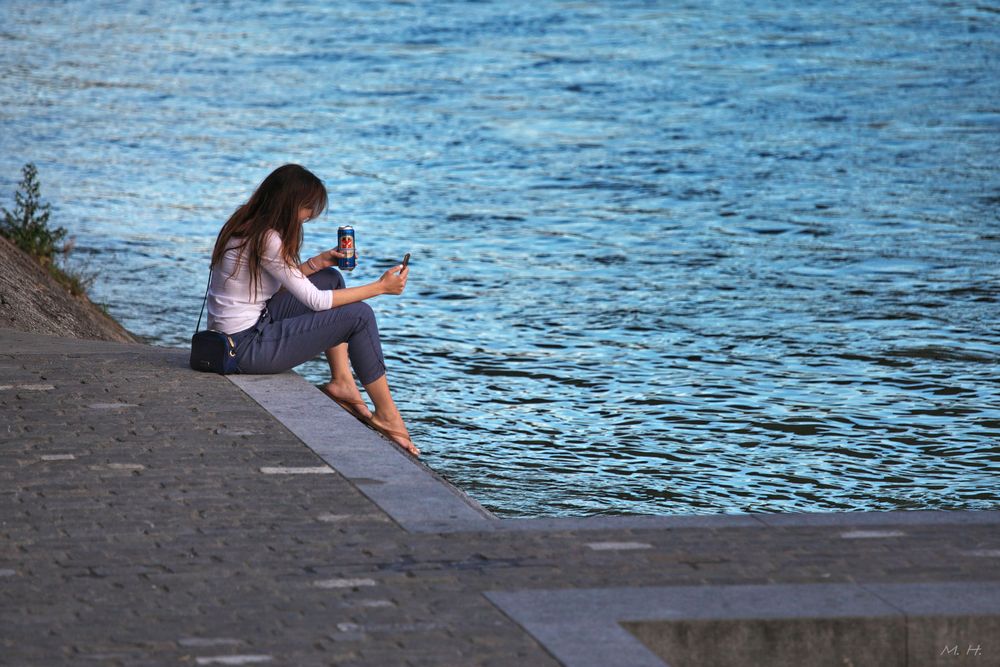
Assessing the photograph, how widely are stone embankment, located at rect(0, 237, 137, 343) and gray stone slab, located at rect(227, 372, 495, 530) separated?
2.02 m

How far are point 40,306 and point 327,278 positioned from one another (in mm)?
2486

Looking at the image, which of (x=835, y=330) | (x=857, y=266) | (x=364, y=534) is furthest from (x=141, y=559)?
(x=857, y=266)

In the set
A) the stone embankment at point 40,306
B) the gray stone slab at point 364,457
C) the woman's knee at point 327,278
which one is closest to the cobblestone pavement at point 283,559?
the gray stone slab at point 364,457

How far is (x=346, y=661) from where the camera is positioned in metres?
4.37

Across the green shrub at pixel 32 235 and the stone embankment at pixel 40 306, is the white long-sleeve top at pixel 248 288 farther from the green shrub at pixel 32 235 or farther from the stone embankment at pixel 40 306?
the green shrub at pixel 32 235

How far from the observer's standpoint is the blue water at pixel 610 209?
862 centimetres

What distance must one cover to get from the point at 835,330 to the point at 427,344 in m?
2.75

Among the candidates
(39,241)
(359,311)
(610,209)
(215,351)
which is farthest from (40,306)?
(610,209)

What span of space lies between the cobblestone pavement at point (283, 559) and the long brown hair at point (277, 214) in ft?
3.49

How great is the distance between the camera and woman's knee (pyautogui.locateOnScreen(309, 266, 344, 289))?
7926 mm

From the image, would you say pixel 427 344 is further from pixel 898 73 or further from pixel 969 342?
pixel 898 73

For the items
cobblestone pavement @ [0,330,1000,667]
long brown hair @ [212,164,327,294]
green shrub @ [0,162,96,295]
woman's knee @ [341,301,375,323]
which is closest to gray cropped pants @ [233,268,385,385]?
woman's knee @ [341,301,375,323]

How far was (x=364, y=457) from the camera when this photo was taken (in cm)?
647

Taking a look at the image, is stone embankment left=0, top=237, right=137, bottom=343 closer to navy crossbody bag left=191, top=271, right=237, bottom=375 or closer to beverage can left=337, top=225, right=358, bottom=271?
navy crossbody bag left=191, top=271, right=237, bottom=375
